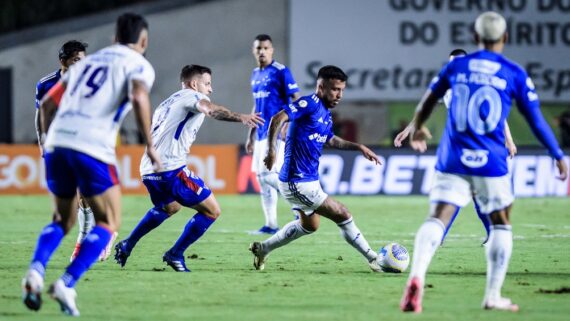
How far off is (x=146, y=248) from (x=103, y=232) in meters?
4.92

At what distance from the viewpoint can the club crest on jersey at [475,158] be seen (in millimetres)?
7758

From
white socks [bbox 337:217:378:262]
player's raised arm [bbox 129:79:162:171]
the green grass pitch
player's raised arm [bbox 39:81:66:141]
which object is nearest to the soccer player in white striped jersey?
the green grass pitch

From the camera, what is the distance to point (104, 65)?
770 centimetres

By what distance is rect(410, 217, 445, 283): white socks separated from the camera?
7.64 meters

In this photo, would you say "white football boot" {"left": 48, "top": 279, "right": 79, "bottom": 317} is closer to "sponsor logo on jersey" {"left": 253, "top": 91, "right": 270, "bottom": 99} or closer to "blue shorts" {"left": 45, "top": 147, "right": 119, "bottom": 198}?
"blue shorts" {"left": 45, "top": 147, "right": 119, "bottom": 198}

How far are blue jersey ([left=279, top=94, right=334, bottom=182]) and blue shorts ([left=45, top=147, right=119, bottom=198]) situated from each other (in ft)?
8.77

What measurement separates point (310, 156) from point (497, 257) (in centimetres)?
285

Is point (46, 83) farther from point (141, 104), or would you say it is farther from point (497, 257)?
point (497, 257)

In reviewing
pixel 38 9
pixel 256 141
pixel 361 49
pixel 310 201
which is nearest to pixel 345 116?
pixel 361 49

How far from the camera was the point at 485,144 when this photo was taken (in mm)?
7793

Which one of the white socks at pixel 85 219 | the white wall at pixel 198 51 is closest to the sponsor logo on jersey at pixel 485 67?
the white socks at pixel 85 219

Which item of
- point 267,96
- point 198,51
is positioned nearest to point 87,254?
point 267,96

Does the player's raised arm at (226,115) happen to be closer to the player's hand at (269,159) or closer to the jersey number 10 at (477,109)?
the player's hand at (269,159)

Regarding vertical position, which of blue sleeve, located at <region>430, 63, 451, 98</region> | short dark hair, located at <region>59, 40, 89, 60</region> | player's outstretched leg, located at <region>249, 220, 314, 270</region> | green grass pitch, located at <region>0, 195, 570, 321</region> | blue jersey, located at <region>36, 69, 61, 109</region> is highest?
short dark hair, located at <region>59, 40, 89, 60</region>
